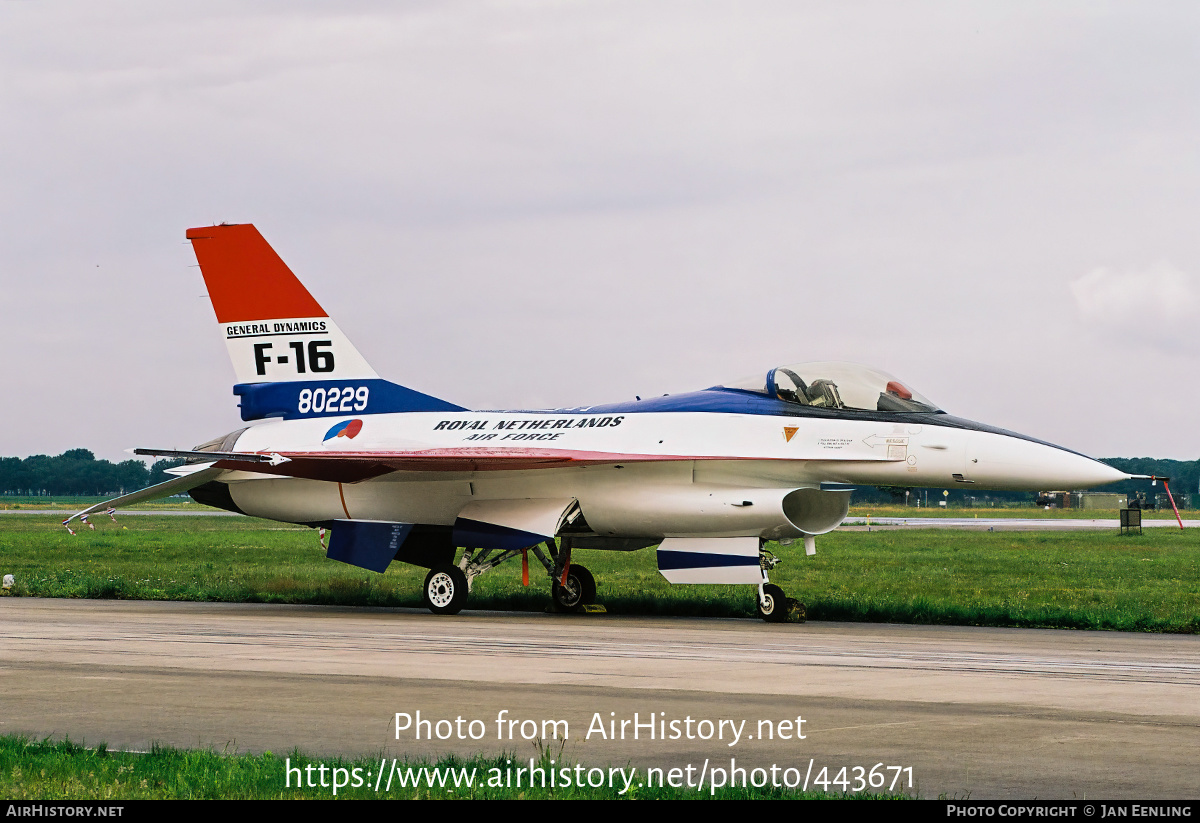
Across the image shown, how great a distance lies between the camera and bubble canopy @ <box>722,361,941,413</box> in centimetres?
1697

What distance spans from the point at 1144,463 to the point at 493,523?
122303 millimetres

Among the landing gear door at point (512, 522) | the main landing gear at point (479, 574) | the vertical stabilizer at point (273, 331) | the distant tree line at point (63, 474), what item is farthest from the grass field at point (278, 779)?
the distant tree line at point (63, 474)

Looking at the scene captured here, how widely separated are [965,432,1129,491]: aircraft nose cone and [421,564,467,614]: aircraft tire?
725 centimetres

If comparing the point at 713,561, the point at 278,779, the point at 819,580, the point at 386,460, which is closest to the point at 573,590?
the point at 713,561

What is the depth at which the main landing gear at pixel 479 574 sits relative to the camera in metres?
18.9

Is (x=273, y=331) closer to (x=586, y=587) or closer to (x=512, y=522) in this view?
(x=512, y=522)

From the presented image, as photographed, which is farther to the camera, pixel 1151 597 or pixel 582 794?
pixel 1151 597

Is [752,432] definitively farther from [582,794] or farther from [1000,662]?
[582,794]

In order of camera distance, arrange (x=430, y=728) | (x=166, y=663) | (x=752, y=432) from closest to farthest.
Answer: (x=430, y=728)
(x=166, y=663)
(x=752, y=432)

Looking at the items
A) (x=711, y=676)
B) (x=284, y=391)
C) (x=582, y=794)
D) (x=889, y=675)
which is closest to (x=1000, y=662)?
(x=889, y=675)

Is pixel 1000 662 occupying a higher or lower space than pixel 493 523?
lower

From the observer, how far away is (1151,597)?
69.2ft

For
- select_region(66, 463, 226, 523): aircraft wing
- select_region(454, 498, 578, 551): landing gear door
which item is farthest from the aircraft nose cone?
select_region(66, 463, 226, 523): aircraft wing

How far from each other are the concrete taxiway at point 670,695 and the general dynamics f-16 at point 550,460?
1.96 meters
